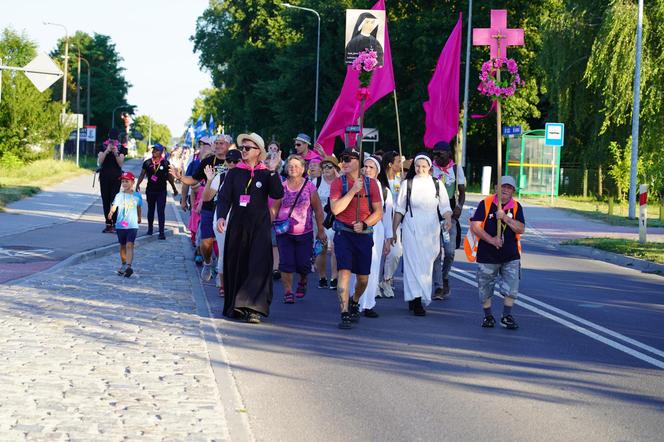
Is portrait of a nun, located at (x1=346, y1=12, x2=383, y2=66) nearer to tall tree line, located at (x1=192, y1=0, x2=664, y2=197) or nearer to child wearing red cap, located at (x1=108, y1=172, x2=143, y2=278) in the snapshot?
child wearing red cap, located at (x1=108, y1=172, x2=143, y2=278)

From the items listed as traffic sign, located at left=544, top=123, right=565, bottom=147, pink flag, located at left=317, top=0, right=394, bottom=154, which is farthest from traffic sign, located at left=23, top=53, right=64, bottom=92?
traffic sign, located at left=544, top=123, right=565, bottom=147

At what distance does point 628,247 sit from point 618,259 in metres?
1.33

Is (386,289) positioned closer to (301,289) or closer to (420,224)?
(301,289)

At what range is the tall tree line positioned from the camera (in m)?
38.0

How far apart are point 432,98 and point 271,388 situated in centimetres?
1269

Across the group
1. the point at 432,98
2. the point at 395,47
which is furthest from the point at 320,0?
the point at 432,98

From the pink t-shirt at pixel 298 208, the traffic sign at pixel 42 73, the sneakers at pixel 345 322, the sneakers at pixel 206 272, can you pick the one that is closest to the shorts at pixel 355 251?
the sneakers at pixel 345 322

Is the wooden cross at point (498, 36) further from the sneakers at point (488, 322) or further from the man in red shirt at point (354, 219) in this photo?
the sneakers at point (488, 322)

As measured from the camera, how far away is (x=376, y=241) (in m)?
11.5

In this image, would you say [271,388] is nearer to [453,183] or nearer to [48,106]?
[453,183]

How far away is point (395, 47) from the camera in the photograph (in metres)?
48.9

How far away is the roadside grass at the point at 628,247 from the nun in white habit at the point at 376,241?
8110 millimetres

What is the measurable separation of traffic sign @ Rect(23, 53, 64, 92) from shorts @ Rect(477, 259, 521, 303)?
1136cm

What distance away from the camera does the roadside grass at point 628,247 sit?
19.7 metres
